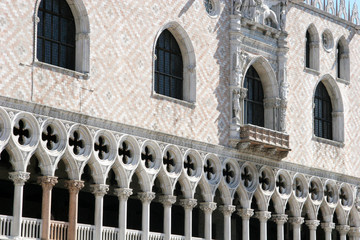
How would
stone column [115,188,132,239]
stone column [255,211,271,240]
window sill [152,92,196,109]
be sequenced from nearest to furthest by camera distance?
stone column [115,188,132,239], window sill [152,92,196,109], stone column [255,211,271,240]

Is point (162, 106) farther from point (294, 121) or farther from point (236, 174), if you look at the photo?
point (294, 121)

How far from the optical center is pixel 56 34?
1086 inches

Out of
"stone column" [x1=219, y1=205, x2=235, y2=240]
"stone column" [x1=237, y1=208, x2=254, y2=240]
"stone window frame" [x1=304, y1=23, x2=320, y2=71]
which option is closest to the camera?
"stone column" [x1=219, y1=205, x2=235, y2=240]

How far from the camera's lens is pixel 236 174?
32.8 m

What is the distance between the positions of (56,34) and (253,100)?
9371 millimetres

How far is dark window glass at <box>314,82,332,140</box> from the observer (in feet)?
122

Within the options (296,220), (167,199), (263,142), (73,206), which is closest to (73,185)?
(73,206)

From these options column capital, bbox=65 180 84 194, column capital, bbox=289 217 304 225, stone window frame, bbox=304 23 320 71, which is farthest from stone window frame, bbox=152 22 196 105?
stone window frame, bbox=304 23 320 71

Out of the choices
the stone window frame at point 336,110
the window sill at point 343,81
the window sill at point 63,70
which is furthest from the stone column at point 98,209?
the window sill at point 343,81

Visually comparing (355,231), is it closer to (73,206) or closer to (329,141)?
(329,141)

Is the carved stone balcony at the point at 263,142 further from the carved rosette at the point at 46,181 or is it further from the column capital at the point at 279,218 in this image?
the carved rosette at the point at 46,181

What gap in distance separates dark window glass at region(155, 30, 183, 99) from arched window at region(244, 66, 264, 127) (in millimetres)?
3412

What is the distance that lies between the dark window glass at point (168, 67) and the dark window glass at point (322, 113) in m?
7.66

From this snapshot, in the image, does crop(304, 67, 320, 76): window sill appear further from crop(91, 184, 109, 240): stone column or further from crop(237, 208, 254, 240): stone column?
crop(91, 184, 109, 240): stone column
